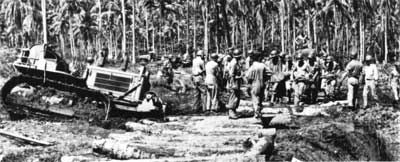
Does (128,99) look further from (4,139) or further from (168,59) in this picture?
(168,59)

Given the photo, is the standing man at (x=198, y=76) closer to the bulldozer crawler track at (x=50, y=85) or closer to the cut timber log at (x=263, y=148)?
the bulldozer crawler track at (x=50, y=85)

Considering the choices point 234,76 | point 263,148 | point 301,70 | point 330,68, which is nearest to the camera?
point 263,148

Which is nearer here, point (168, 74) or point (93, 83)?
point (93, 83)

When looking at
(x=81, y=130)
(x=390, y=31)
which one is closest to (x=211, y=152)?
(x=81, y=130)

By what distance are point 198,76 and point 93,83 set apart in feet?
10.4

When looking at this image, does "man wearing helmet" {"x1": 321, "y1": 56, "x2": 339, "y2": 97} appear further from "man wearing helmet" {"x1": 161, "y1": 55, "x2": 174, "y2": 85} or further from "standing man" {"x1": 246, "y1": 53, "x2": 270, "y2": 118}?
"man wearing helmet" {"x1": 161, "y1": 55, "x2": 174, "y2": 85}

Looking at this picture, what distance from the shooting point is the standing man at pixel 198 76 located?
51.9 ft

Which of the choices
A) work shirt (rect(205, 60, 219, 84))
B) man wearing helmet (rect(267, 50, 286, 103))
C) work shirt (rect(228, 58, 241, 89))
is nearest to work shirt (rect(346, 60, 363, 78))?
work shirt (rect(228, 58, 241, 89))

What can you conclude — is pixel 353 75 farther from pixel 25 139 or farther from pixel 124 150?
pixel 25 139

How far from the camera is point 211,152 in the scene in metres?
9.45

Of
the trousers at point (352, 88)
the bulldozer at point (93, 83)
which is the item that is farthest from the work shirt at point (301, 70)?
the bulldozer at point (93, 83)

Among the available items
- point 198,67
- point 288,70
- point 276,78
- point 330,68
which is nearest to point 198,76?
point 198,67

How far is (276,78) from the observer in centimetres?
1662

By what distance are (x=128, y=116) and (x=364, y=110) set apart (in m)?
6.47
